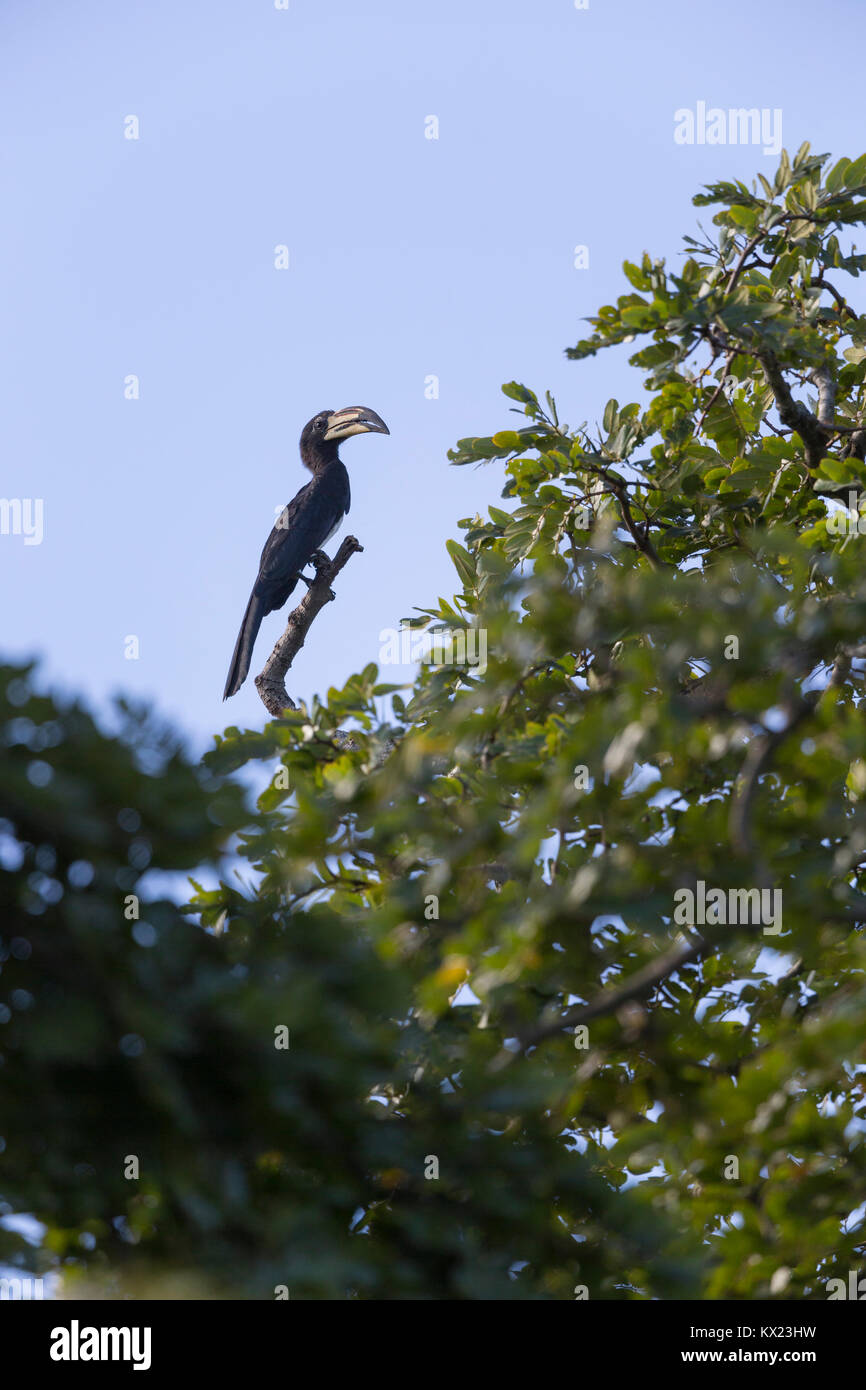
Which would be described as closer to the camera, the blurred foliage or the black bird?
the blurred foliage

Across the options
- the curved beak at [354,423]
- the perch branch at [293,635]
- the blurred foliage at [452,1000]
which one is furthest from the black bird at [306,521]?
the blurred foliage at [452,1000]

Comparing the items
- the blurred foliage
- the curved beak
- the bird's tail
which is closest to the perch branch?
the bird's tail

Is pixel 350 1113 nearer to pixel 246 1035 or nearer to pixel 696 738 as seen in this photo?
pixel 246 1035

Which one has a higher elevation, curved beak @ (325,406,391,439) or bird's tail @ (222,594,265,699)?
curved beak @ (325,406,391,439)

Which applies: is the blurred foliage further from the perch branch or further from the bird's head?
the bird's head

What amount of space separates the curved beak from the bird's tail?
1.37m

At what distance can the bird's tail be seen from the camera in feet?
19.0

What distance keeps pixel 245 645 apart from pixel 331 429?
1868 millimetres

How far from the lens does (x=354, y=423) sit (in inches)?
276

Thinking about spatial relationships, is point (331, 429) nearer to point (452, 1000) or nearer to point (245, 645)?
point (245, 645)

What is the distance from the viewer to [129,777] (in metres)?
1.37

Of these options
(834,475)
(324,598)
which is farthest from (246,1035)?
(324,598)

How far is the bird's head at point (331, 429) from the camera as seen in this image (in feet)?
22.7

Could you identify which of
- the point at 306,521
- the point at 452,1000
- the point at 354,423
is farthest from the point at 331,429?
the point at 452,1000
